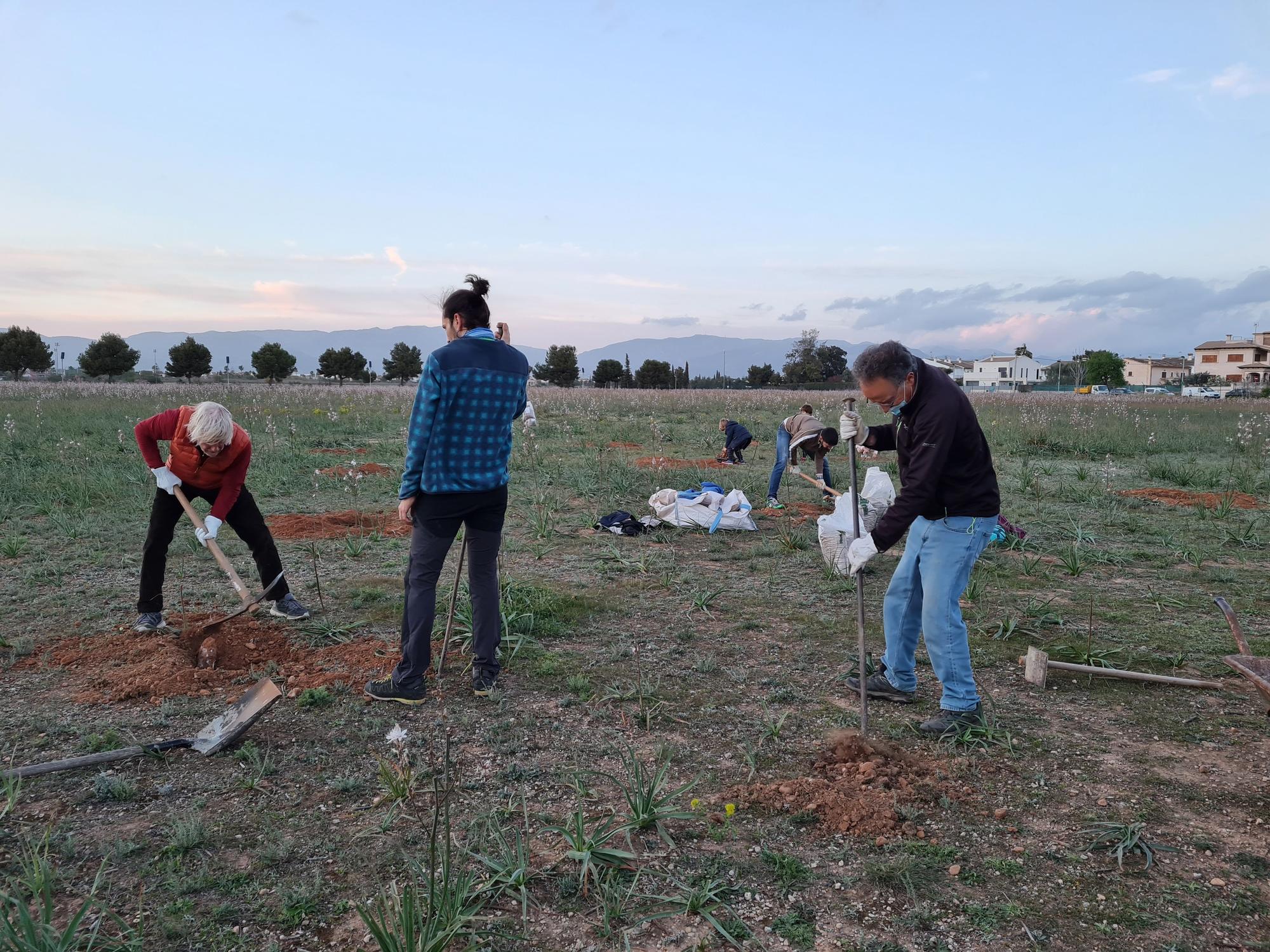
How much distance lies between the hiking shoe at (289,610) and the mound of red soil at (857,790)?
3.16 metres

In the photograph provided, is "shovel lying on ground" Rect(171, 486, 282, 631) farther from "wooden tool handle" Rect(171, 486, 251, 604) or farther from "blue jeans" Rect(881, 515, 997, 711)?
"blue jeans" Rect(881, 515, 997, 711)

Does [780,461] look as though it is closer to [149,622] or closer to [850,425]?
[850,425]

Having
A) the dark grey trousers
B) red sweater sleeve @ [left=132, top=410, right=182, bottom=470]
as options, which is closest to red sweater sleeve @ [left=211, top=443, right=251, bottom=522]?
red sweater sleeve @ [left=132, top=410, right=182, bottom=470]

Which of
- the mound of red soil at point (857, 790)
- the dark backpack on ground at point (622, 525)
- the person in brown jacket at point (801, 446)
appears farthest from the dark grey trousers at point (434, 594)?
the person in brown jacket at point (801, 446)

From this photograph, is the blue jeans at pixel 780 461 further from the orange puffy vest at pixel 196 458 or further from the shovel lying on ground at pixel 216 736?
the shovel lying on ground at pixel 216 736

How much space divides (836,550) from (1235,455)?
1128cm

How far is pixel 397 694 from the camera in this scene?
3.71 m

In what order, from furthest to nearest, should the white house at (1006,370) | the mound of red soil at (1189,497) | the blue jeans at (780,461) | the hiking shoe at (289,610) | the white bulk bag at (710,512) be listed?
the white house at (1006,370) < the blue jeans at (780,461) < the mound of red soil at (1189,497) < the white bulk bag at (710,512) < the hiking shoe at (289,610)

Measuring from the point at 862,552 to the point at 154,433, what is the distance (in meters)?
3.94

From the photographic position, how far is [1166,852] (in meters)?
2.62

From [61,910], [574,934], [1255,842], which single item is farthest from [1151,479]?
[61,910]

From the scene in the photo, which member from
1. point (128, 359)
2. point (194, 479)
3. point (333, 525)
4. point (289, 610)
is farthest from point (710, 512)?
point (128, 359)

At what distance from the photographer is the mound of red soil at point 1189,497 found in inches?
348

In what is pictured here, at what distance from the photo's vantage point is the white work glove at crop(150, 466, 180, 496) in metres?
4.40
